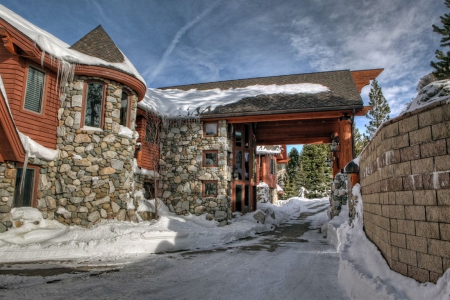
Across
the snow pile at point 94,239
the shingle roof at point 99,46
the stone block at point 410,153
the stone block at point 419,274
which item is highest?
the shingle roof at point 99,46

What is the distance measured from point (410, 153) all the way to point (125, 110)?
29.7 feet

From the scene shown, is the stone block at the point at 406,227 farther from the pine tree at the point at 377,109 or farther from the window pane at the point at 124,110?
the pine tree at the point at 377,109

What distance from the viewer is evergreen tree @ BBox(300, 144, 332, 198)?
35406 millimetres

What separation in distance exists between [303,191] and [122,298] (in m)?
36.9

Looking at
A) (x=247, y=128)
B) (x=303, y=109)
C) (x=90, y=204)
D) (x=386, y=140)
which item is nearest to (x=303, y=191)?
(x=247, y=128)

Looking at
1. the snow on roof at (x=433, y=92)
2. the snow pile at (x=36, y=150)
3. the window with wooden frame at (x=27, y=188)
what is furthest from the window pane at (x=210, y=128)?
the snow on roof at (x=433, y=92)

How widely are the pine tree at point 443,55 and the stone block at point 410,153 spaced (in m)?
18.2

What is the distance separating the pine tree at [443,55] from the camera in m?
17.4

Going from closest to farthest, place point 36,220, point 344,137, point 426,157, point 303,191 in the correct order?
1. point 426,157
2. point 36,220
3. point 344,137
4. point 303,191

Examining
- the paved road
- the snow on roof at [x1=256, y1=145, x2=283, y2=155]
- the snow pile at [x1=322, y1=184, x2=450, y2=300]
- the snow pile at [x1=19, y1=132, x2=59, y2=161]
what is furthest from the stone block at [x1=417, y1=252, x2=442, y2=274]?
the snow on roof at [x1=256, y1=145, x2=283, y2=155]

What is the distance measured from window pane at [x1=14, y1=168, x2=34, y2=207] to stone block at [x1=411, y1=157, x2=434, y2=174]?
8.70 metres

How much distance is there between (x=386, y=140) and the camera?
148 inches

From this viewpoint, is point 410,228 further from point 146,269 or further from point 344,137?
point 344,137

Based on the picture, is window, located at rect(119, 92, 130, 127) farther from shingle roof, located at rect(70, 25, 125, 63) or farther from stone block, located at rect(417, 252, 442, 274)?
stone block, located at rect(417, 252, 442, 274)
